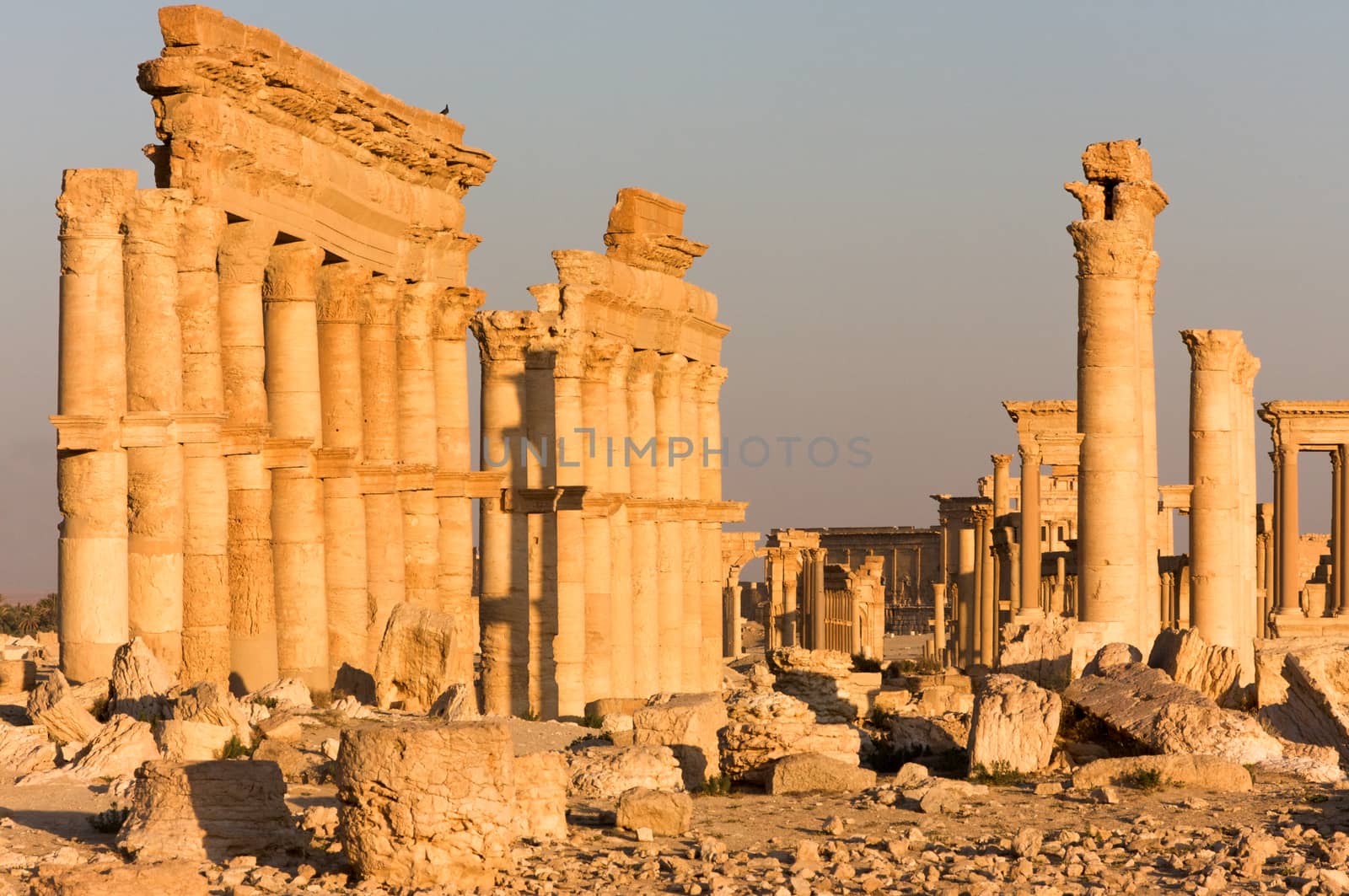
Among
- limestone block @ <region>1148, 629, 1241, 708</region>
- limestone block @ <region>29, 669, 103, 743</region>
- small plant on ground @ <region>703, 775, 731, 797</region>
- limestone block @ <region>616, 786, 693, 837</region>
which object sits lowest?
small plant on ground @ <region>703, 775, 731, 797</region>

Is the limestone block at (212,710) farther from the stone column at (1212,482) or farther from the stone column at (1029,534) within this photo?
the stone column at (1029,534)

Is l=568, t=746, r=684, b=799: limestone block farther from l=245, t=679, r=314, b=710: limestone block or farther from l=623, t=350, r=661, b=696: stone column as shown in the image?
l=623, t=350, r=661, b=696: stone column

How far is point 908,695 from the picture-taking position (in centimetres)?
3250

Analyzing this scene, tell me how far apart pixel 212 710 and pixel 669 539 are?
2341 cm

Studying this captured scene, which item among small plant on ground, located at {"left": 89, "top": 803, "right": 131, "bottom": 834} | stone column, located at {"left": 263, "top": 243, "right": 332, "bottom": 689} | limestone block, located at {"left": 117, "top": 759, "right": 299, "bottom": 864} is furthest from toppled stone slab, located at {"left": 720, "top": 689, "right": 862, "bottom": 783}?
limestone block, located at {"left": 117, "top": 759, "right": 299, "bottom": 864}

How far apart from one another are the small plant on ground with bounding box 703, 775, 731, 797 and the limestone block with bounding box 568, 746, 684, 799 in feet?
1.74

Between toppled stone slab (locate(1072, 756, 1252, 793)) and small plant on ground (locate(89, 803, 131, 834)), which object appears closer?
small plant on ground (locate(89, 803, 131, 834))

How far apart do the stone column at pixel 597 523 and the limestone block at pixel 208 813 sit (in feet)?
68.3

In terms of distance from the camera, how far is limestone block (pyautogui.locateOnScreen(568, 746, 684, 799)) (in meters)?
20.3

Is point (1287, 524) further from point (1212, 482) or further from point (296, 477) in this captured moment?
point (296, 477)

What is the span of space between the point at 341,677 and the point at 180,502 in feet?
16.4

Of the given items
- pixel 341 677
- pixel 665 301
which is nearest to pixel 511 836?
pixel 341 677

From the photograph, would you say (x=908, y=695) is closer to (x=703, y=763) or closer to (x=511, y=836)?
(x=703, y=763)

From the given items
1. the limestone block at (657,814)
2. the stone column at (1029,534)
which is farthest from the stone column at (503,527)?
the limestone block at (657,814)
